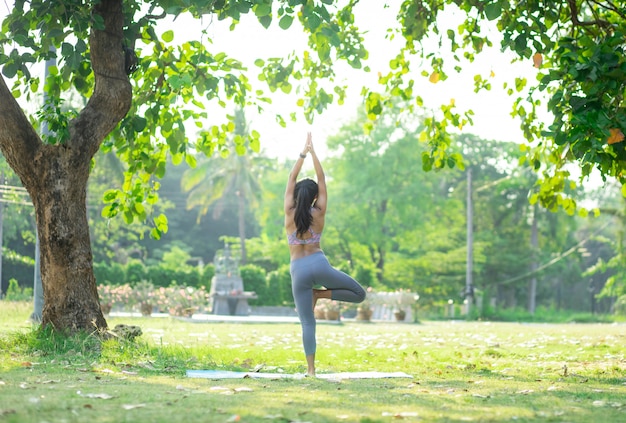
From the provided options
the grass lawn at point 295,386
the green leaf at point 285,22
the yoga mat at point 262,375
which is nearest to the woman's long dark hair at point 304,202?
the yoga mat at point 262,375

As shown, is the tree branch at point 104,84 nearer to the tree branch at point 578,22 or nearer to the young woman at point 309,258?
the young woman at point 309,258

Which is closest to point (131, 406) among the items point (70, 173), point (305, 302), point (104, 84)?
point (305, 302)

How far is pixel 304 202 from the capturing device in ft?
27.0

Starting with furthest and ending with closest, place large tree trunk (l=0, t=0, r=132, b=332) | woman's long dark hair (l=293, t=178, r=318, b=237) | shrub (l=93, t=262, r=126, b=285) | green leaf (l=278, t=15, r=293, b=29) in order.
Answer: shrub (l=93, t=262, r=126, b=285) → large tree trunk (l=0, t=0, r=132, b=332) → green leaf (l=278, t=15, r=293, b=29) → woman's long dark hair (l=293, t=178, r=318, b=237)

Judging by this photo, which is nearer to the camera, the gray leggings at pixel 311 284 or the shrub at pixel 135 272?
the gray leggings at pixel 311 284

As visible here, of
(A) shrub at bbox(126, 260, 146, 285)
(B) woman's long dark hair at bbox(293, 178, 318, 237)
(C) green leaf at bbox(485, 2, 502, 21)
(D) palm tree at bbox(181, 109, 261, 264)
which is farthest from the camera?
(D) palm tree at bbox(181, 109, 261, 264)

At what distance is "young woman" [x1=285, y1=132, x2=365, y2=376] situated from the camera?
322 inches

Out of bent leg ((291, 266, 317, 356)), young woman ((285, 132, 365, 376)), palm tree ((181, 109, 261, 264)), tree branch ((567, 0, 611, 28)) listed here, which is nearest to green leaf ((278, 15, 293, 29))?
young woman ((285, 132, 365, 376))

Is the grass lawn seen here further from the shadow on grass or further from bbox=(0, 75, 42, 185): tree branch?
bbox=(0, 75, 42, 185): tree branch

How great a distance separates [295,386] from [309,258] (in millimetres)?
1621

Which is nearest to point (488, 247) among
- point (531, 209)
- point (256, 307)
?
point (531, 209)

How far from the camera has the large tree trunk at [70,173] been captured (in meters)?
10.8

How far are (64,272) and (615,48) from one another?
7008 millimetres

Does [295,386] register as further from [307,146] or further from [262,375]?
[307,146]
